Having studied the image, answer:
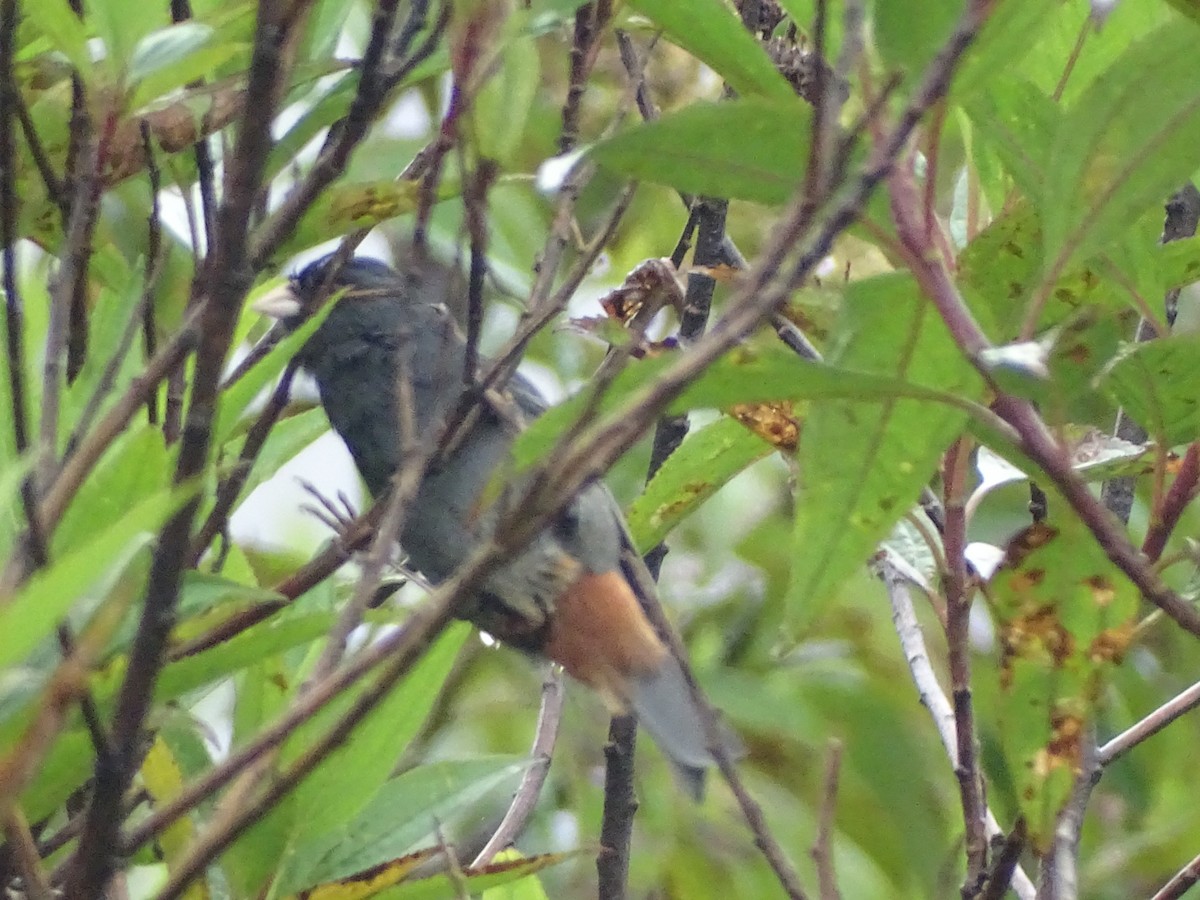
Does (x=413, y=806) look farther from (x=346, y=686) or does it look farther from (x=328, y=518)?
(x=346, y=686)

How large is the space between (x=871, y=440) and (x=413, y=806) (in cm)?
42

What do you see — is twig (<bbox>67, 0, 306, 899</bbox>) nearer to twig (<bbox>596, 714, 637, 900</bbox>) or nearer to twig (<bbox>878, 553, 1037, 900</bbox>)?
twig (<bbox>596, 714, 637, 900</bbox>)

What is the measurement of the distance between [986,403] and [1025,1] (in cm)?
26

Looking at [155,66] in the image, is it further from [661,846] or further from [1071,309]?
[661,846]

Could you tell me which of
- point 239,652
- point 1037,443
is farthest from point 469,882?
point 1037,443

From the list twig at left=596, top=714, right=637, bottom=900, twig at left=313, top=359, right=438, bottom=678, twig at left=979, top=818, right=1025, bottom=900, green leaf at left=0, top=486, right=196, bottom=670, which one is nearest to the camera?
green leaf at left=0, top=486, right=196, bottom=670

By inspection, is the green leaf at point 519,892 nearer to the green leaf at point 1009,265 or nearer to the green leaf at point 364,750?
the green leaf at point 364,750

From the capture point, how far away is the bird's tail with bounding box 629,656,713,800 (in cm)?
166

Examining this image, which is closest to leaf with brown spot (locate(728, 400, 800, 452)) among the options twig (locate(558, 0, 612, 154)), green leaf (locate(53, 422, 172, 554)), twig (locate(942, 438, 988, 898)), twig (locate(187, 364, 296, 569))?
twig (locate(942, 438, 988, 898))

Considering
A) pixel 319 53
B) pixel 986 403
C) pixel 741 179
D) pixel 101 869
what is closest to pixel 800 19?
pixel 741 179

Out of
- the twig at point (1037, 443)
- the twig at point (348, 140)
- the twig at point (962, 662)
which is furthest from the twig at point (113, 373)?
the twig at point (962, 662)

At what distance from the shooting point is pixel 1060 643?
954 mm

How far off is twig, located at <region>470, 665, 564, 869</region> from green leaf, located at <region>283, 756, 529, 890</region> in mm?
99

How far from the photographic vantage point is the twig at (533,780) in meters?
1.28
